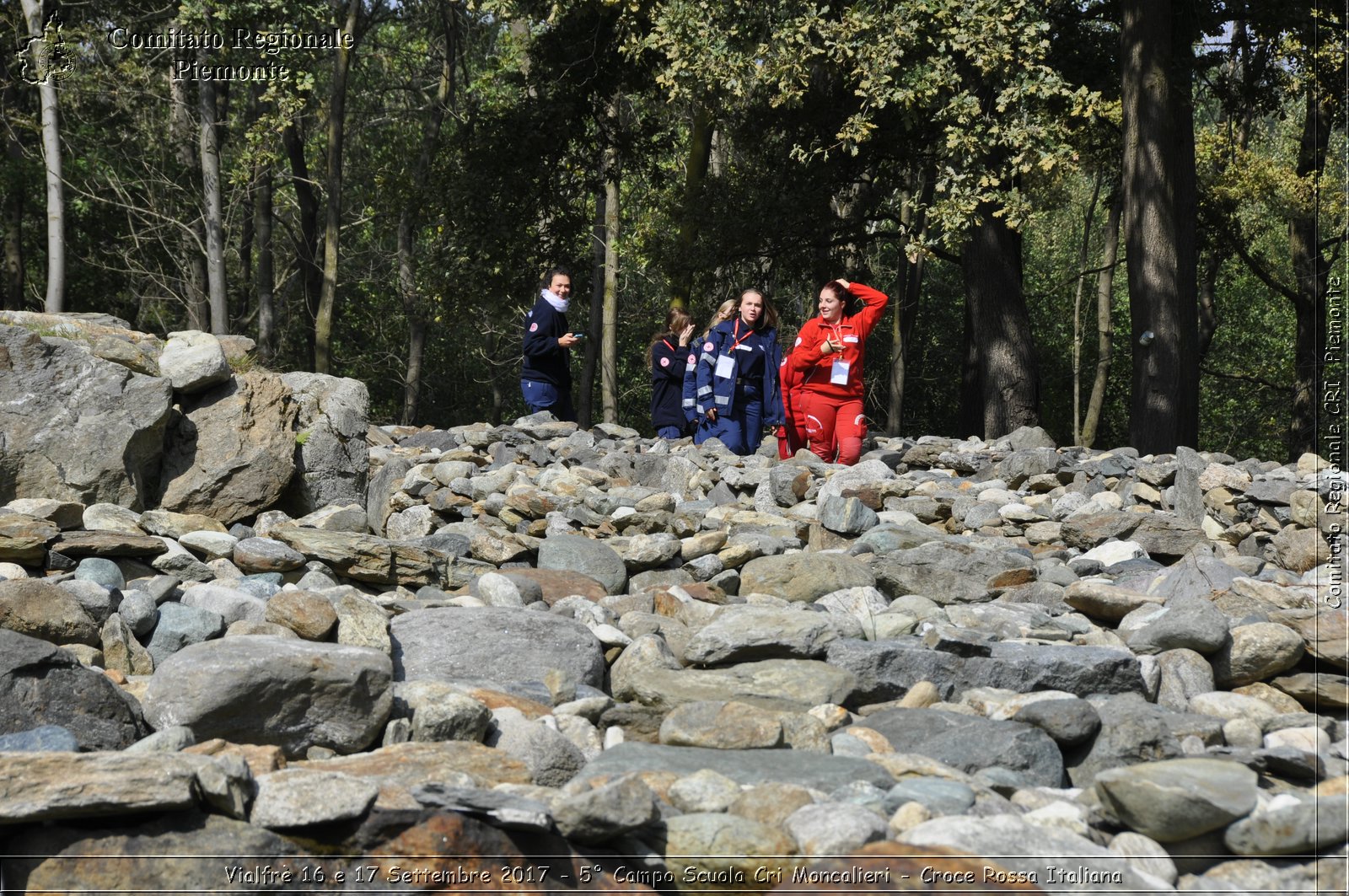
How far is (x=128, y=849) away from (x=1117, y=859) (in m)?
2.62

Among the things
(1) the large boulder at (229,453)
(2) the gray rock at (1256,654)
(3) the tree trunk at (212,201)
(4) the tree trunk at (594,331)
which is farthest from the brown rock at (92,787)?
(4) the tree trunk at (594,331)

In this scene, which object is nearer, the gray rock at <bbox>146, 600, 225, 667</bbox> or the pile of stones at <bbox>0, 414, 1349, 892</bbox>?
the pile of stones at <bbox>0, 414, 1349, 892</bbox>

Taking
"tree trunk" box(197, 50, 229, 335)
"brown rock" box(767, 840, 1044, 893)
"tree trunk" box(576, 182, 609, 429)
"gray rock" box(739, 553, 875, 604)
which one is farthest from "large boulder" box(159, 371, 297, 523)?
"tree trunk" box(576, 182, 609, 429)

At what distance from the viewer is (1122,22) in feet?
44.5

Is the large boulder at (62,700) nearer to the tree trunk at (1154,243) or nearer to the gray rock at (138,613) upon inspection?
the gray rock at (138,613)

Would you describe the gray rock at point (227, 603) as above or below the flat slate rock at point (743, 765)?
above

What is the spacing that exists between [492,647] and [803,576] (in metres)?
1.91

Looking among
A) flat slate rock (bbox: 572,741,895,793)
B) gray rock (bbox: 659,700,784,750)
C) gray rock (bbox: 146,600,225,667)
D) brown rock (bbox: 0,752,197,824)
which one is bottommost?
flat slate rock (bbox: 572,741,895,793)

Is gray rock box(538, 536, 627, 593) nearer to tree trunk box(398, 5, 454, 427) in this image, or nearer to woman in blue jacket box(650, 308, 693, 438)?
woman in blue jacket box(650, 308, 693, 438)

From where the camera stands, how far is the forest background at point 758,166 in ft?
43.5

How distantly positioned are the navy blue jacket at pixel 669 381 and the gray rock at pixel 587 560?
249 inches

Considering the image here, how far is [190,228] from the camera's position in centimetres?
2155

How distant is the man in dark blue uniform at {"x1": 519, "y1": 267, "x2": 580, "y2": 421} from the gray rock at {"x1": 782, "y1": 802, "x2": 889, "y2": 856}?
9.54 metres

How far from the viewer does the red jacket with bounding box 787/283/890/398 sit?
37.2 ft
